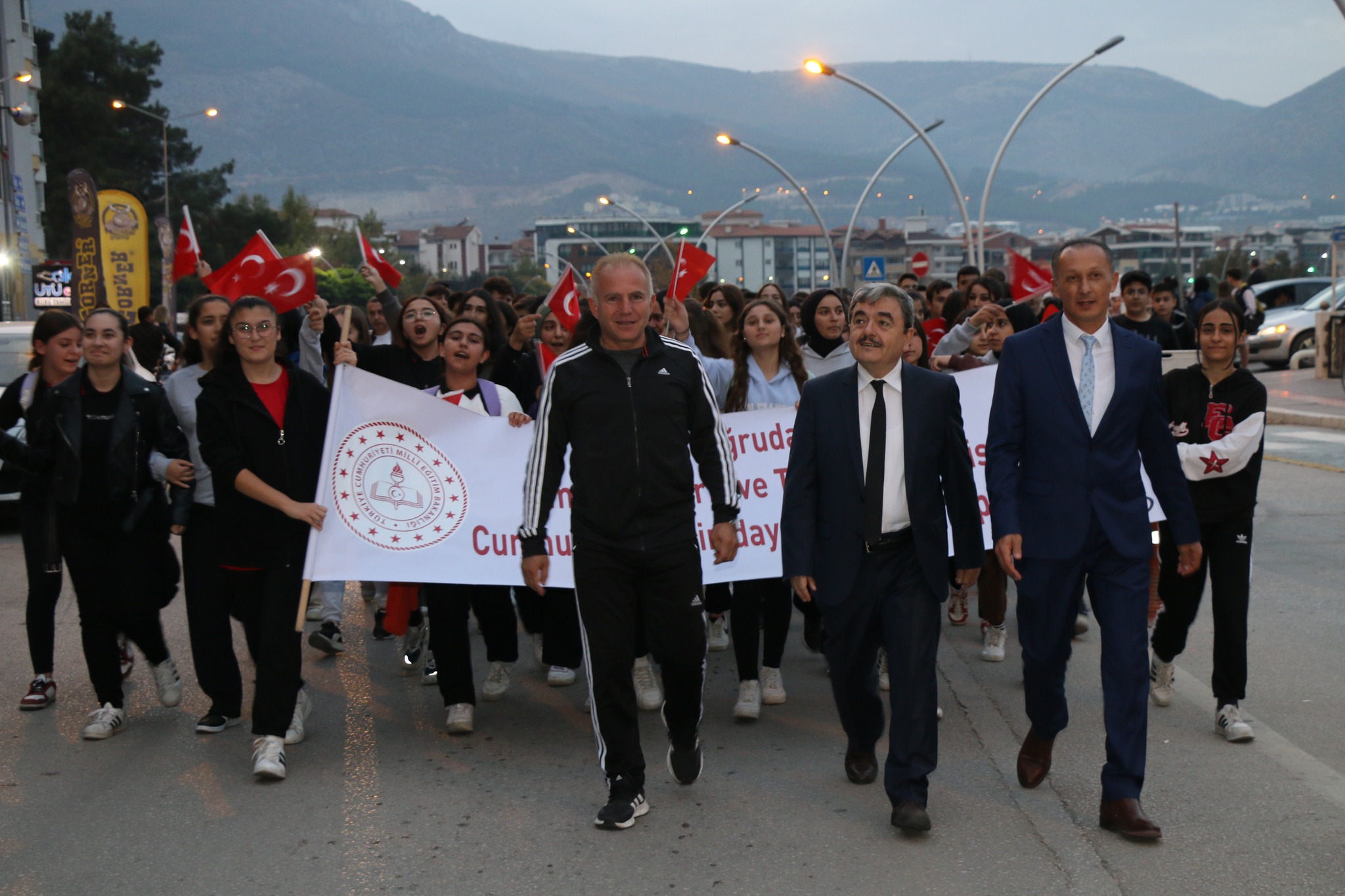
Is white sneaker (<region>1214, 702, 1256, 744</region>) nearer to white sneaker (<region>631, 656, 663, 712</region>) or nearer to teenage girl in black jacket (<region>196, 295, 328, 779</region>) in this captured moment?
white sneaker (<region>631, 656, 663, 712</region>)

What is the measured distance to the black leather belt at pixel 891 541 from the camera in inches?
192

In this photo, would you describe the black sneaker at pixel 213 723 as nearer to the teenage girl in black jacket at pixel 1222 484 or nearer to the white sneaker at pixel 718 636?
the white sneaker at pixel 718 636

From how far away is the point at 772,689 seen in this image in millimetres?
6621

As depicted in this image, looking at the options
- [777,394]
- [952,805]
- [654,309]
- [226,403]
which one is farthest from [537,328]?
[952,805]

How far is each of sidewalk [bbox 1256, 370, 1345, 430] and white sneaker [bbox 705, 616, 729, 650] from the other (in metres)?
14.1

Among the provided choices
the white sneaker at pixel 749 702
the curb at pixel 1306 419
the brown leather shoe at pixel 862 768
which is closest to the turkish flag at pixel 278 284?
the white sneaker at pixel 749 702

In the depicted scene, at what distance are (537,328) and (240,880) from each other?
6.50m

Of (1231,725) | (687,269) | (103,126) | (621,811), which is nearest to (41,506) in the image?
(621,811)

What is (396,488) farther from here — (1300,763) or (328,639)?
(1300,763)

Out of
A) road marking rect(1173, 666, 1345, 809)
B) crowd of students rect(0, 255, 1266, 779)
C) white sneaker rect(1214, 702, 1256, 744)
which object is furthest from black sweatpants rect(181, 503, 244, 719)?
road marking rect(1173, 666, 1345, 809)

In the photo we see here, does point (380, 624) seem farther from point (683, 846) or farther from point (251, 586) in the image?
point (683, 846)

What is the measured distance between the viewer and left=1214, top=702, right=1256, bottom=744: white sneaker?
5.69 meters

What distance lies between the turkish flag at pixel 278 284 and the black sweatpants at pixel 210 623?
3.94ft

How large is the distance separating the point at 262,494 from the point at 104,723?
156cm
